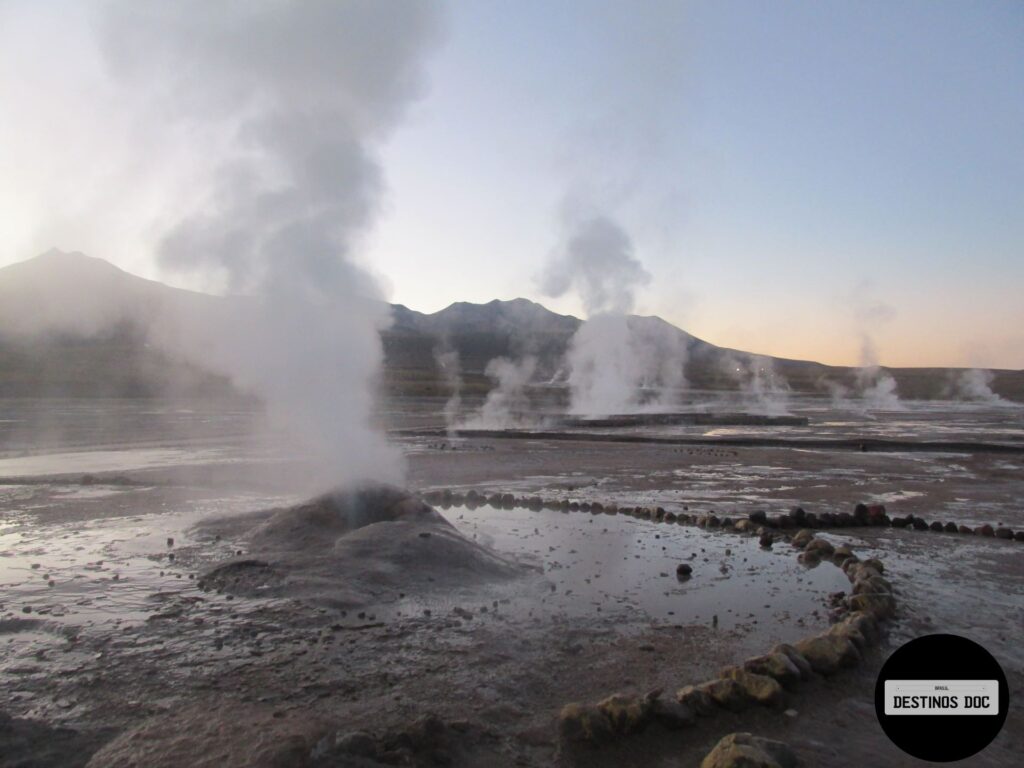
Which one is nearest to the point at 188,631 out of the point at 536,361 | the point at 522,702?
the point at 522,702

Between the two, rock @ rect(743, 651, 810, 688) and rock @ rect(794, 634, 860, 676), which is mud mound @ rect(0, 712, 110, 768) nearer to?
rock @ rect(743, 651, 810, 688)

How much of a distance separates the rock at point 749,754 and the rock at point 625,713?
64cm

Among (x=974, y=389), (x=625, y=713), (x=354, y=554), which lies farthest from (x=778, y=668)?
(x=974, y=389)

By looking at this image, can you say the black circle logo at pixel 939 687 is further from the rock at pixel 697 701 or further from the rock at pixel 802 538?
the rock at pixel 802 538

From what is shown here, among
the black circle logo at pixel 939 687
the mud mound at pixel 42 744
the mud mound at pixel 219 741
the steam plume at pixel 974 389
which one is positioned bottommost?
the mud mound at pixel 42 744

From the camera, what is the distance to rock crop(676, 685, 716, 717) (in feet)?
17.5

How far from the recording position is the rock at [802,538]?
36.2 feet

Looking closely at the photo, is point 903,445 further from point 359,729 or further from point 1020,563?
point 359,729

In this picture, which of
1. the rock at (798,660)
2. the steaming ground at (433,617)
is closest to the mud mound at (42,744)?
the steaming ground at (433,617)

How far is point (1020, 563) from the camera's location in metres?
9.98

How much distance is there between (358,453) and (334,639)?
765 cm

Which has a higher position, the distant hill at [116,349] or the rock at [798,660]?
the distant hill at [116,349]

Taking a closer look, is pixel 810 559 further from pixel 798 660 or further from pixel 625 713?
pixel 625 713

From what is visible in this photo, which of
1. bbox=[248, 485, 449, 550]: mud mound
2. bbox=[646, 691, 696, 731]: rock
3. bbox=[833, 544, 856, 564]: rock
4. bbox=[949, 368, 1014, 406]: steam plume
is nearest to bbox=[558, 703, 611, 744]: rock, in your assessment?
bbox=[646, 691, 696, 731]: rock
